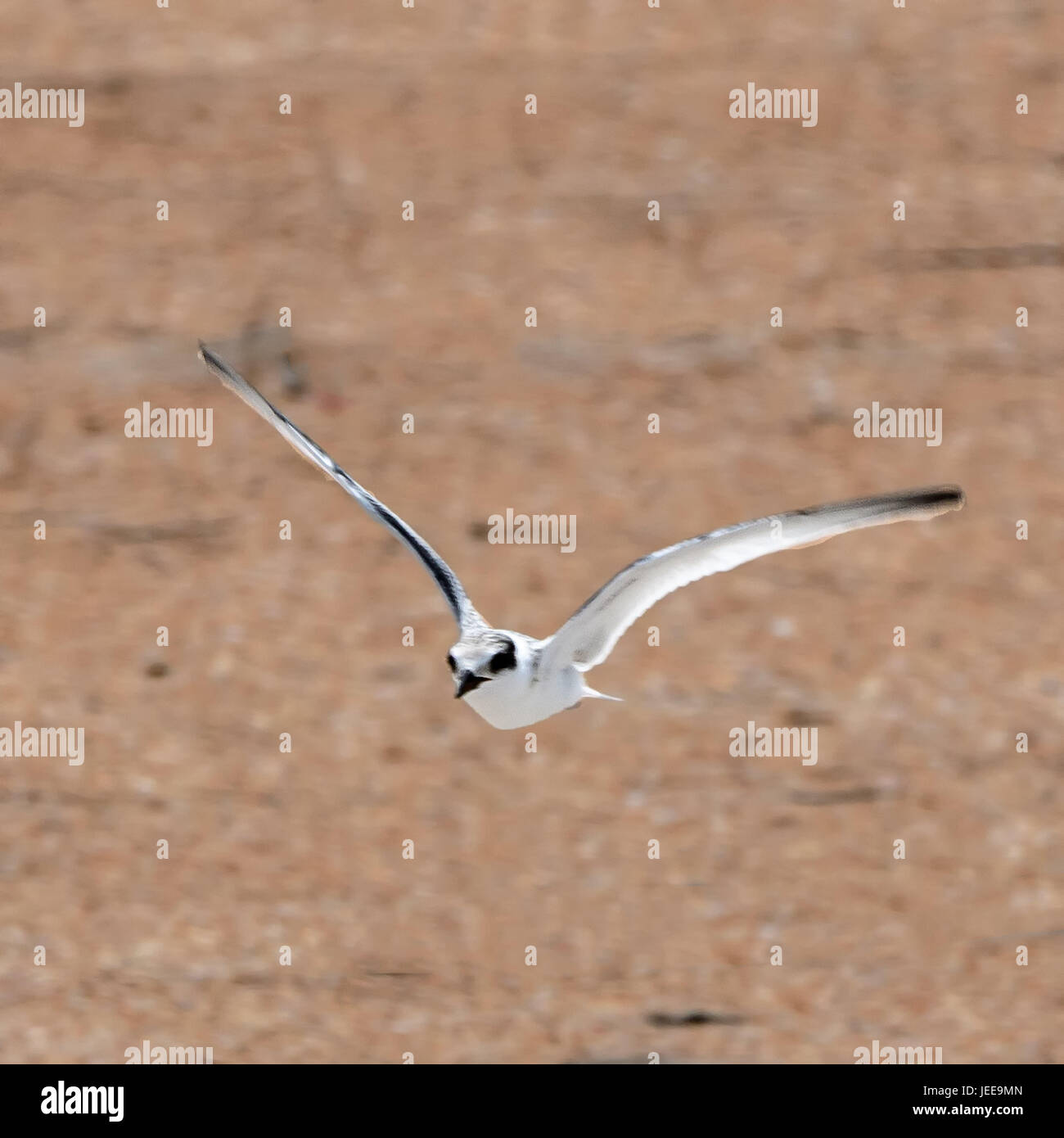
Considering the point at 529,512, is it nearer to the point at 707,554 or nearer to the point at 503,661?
the point at 503,661

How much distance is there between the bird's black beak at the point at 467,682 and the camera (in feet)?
10.8

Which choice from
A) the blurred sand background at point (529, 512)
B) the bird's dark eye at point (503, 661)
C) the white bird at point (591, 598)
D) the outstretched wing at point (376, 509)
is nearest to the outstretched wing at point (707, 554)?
the white bird at point (591, 598)

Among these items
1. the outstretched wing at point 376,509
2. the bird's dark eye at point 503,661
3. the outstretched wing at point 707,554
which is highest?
the outstretched wing at point 376,509

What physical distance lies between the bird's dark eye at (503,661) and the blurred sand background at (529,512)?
3.57 meters

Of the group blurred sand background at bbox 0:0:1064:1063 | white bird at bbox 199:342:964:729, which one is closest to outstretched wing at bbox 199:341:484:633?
white bird at bbox 199:342:964:729

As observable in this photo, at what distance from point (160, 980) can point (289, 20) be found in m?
4.73

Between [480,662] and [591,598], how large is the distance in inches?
10.9

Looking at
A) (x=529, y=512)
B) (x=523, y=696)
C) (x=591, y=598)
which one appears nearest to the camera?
(x=591, y=598)

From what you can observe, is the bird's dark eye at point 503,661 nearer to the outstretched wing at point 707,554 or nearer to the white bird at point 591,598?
the white bird at point 591,598

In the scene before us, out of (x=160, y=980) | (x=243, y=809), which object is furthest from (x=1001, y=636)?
(x=160, y=980)

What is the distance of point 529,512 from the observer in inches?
280

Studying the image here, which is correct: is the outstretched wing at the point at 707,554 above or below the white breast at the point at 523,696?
above

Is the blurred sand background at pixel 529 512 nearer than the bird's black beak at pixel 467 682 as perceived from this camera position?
No

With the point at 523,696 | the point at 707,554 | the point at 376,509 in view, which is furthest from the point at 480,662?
the point at 376,509
